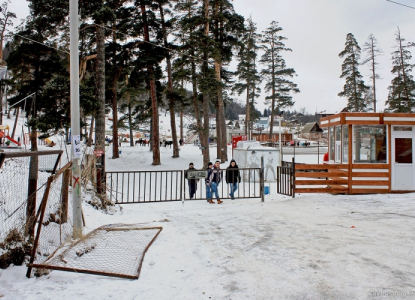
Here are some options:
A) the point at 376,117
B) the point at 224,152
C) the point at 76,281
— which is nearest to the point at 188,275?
the point at 76,281

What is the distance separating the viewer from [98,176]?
29.3 feet

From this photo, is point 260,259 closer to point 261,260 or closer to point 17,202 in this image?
point 261,260

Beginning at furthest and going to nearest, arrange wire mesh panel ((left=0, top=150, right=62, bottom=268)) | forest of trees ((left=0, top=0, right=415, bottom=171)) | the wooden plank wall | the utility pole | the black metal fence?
forest of trees ((left=0, top=0, right=415, bottom=171)) < the wooden plank wall < the black metal fence < the utility pole < wire mesh panel ((left=0, top=150, right=62, bottom=268))

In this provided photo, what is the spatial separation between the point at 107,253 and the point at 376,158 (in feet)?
32.3

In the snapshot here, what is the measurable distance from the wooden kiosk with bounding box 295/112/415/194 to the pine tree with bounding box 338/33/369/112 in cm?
3295

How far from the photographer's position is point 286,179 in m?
11.6

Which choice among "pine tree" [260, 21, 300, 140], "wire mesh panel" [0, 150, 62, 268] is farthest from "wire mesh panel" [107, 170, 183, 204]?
"pine tree" [260, 21, 300, 140]

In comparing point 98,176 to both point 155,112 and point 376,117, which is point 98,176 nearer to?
point 376,117

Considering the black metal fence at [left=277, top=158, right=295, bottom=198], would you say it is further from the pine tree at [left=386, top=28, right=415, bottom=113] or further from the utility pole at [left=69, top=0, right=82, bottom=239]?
the pine tree at [left=386, top=28, right=415, bottom=113]

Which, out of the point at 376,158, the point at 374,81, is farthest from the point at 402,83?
the point at 376,158

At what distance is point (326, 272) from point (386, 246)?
5.80ft

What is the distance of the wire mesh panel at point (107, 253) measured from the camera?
3.97 metres

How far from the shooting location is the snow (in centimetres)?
355

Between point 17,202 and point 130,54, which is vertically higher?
point 130,54
